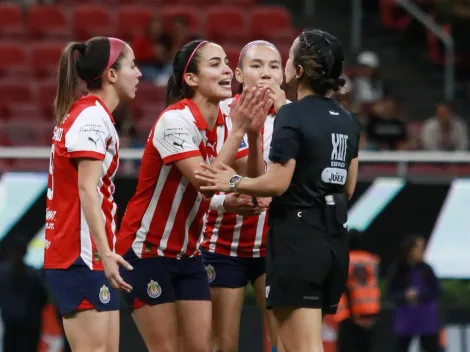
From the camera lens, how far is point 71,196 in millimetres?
5445

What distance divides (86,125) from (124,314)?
16.5ft

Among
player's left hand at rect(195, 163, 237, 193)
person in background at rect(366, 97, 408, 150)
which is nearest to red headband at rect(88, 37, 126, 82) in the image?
player's left hand at rect(195, 163, 237, 193)

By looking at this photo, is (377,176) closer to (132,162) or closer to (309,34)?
(132,162)

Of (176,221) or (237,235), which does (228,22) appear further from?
(176,221)

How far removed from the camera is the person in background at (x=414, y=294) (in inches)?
401

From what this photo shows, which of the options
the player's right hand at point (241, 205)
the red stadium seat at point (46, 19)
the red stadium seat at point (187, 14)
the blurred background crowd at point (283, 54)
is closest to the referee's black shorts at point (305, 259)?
the player's right hand at point (241, 205)

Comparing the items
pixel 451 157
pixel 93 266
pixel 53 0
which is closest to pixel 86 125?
pixel 93 266

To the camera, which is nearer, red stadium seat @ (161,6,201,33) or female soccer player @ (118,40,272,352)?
female soccer player @ (118,40,272,352)

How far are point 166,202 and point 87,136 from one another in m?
0.70

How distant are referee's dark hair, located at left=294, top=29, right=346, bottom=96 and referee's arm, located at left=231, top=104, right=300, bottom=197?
0.76 feet

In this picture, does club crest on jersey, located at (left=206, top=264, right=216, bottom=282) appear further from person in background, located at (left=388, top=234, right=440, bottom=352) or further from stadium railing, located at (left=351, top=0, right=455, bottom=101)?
stadium railing, located at (left=351, top=0, right=455, bottom=101)

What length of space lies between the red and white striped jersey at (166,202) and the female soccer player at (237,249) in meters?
0.37

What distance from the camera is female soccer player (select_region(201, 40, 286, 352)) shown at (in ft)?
20.6

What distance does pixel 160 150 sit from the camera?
577 cm
